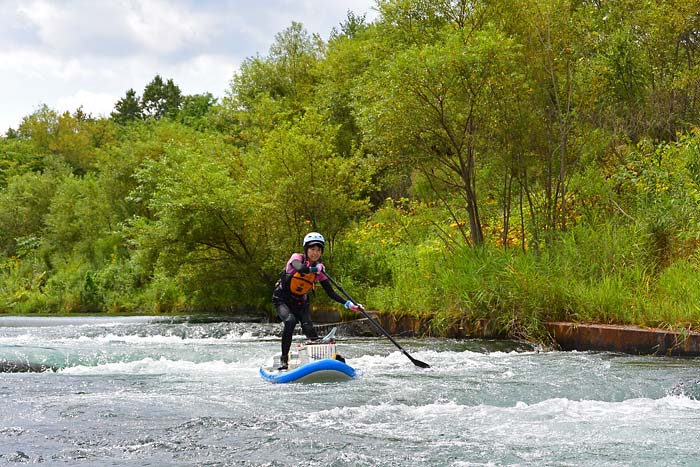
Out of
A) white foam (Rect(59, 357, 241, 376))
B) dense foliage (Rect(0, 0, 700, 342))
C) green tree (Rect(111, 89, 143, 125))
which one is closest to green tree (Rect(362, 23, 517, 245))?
dense foliage (Rect(0, 0, 700, 342))

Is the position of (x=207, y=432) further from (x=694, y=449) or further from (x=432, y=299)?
(x=432, y=299)

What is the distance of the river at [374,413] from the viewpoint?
519 centimetres

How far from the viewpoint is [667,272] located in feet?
36.7

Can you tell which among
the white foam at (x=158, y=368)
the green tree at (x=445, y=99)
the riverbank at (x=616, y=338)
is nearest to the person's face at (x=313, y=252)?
the white foam at (x=158, y=368)

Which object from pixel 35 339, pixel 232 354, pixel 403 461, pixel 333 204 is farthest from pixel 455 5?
pixel 403 461

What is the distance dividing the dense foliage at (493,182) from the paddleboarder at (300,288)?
3.86 metres

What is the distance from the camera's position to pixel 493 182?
51.3ft

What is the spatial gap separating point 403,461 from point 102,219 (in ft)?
116

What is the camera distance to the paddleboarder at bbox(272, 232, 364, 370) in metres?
9.34

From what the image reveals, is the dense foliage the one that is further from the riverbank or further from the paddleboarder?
the paddleboarder

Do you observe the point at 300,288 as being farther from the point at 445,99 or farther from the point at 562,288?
the point at 445,99

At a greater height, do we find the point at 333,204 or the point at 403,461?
the point at 333,204

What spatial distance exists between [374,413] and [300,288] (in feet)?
10.9

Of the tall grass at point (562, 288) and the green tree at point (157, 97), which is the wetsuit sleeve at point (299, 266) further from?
the green tree at point (157, 97)
